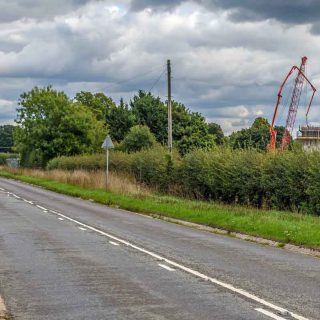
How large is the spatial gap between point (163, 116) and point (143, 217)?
59.6m

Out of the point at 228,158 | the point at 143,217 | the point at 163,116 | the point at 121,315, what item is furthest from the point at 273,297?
the point at 163,116

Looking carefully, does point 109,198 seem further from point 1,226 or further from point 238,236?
point 238,236

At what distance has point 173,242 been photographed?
16.0 m

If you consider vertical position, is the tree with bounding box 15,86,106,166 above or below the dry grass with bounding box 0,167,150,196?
above

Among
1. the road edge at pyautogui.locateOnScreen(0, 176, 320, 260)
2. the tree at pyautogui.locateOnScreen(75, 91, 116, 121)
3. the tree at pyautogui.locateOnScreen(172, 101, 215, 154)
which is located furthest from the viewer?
the tree at pyautogui.locateOnScreen(75, 91, 116, 121)

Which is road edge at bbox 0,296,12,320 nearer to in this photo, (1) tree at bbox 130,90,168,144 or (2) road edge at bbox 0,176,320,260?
(2) road edge at bbox 0,176,320,260

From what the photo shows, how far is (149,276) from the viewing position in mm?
10742

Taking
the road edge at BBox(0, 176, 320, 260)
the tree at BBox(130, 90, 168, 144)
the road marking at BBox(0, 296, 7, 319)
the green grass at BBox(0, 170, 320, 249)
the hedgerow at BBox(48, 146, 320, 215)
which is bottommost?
the road edge at BBox(0, 176, 320, 260)

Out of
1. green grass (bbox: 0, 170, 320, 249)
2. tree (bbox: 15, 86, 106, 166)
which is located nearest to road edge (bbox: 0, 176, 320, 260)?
green grass (bbox: 0, 170, 320, 249)

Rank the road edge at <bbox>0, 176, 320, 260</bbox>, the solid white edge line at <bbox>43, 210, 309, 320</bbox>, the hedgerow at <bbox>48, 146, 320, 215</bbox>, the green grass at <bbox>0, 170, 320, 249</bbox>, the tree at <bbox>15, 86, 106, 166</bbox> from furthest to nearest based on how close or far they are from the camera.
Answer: the tree at <bbox>15, 86, 106, 166</bbox>, the hedgerow at <bbox>48, 146, 320, 215</bbox>, the green grass at <bbox>0, 170, 320, 249</bbox>, the road edge at <bbox>0, 176, 320, 260</bbox>, the solid white edge line at <bbox>43, 210, 309, 320</bbox>

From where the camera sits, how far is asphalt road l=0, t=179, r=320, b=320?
8.16 metres

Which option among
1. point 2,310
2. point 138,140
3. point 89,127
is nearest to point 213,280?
point 2,310

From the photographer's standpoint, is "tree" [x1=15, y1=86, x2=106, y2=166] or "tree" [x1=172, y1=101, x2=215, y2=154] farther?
"tree" [x1=172, y1=101, x2=215, y2=154]

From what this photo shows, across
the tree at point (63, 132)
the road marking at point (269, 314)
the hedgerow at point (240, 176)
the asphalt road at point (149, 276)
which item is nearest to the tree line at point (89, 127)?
the tree at point (63, 132)
